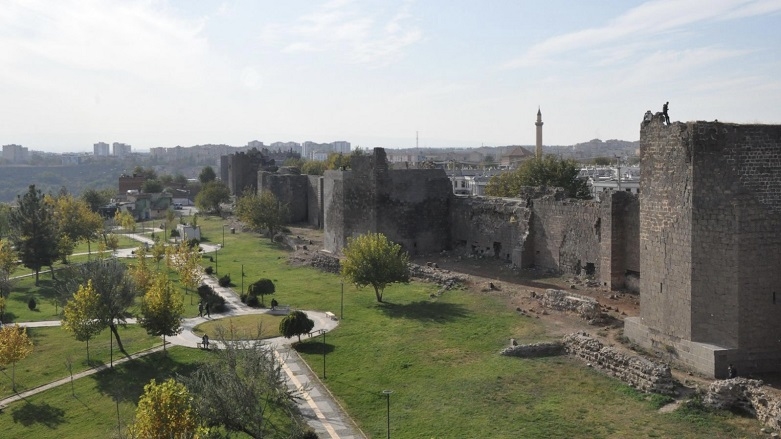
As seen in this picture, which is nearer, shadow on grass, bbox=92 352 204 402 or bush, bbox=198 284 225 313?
shadow on grass, bbox=92 352 204 402

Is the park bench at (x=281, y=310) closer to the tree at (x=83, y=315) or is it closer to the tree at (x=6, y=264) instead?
the tree at (x=83, y=315)

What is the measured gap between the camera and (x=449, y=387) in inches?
798

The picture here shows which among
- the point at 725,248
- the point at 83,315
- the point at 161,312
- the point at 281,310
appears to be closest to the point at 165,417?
the point at 161,312

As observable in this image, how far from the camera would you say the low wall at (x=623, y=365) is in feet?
59.9

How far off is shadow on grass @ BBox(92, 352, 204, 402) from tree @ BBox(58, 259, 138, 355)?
75.8 inches

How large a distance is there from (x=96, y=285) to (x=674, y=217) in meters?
21.4

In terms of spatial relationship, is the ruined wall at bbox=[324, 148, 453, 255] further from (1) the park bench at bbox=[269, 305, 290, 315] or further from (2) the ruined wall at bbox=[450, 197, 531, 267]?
(1) the park bench at bbox=[269, 305, 290, 315]

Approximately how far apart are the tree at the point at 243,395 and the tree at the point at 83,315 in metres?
9.31

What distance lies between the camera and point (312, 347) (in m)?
25.8

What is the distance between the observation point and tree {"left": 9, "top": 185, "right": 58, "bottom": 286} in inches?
1718

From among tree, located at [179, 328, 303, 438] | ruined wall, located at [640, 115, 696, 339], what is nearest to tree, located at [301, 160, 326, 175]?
ruined wall, located at [640, 115, 696, 339]

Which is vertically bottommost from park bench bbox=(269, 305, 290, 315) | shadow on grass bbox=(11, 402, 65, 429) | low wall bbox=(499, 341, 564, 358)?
shadow on grass bbox=(11, 402, 65, 429)

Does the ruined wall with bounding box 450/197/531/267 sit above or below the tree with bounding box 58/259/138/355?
above

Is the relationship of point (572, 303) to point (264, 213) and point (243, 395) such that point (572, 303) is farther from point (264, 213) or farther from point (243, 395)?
point (264, 213)
